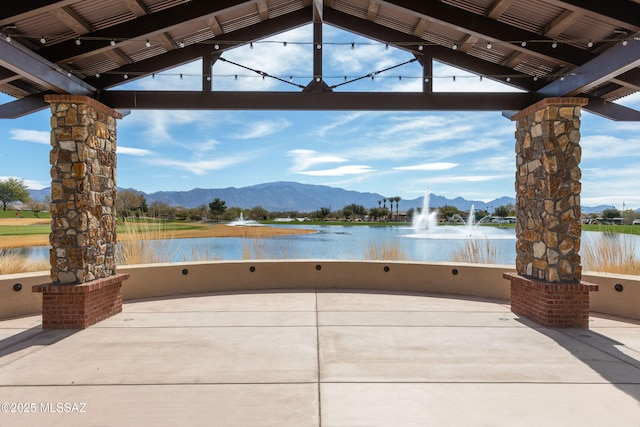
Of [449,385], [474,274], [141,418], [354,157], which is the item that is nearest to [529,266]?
[474,274]

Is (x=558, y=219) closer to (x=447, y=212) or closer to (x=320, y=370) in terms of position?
(x=320, y=370)

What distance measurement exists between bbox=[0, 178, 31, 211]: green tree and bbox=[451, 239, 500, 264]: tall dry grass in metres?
38.3

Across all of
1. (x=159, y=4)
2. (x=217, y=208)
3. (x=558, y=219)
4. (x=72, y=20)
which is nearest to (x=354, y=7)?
(x=159, y=4)

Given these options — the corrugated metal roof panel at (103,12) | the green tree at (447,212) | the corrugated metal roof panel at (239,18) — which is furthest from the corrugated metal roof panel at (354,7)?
the green tree at (447,212)

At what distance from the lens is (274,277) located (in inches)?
A: 309

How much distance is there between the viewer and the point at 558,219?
5.45 meters

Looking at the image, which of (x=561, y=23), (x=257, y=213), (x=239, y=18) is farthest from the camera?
(x=257, y=213)

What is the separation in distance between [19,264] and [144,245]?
192cm

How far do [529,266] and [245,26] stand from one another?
517 centimetres

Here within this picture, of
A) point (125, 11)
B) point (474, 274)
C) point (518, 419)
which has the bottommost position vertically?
point (518, 419)

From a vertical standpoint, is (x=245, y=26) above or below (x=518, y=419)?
above

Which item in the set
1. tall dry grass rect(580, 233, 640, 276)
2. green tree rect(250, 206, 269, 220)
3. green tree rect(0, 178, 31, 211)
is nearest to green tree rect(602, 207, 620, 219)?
green tree rect(250, 206, 269, 220)

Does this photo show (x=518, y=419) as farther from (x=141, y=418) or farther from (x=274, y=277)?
(x=274, y=277)

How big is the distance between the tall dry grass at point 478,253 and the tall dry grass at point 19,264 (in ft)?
24.3
